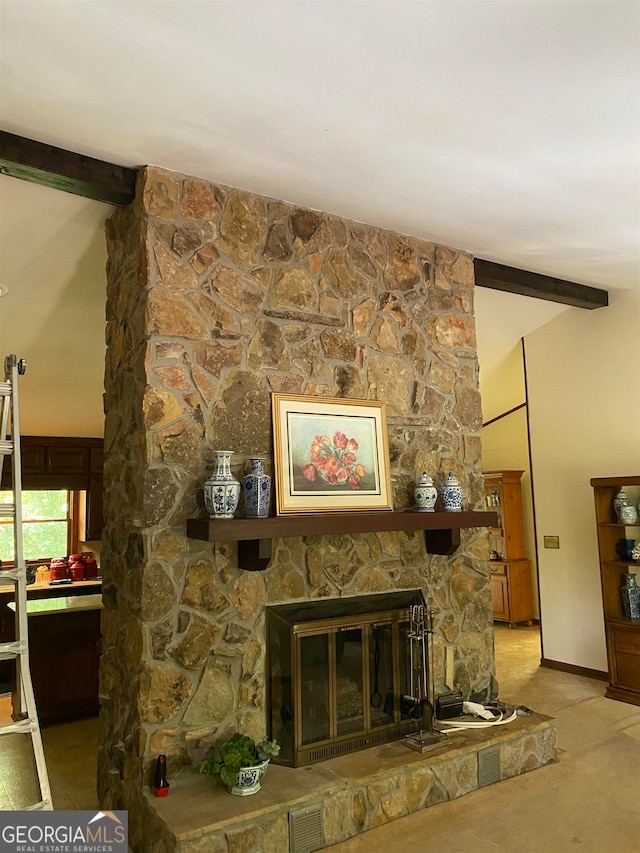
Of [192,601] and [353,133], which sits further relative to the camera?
[192,601]

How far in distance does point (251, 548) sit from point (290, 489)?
14.8 inches

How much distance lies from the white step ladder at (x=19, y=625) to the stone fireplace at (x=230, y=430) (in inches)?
20.7

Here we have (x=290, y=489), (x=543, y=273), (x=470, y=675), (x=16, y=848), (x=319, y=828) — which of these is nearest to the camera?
(x=16, y=848)

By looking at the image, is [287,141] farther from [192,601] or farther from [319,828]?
[319,828]

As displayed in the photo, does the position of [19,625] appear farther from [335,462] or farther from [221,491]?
[335,462]

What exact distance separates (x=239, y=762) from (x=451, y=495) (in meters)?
1.73

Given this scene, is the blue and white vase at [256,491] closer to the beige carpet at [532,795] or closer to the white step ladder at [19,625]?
the white step ladder at [19,625]

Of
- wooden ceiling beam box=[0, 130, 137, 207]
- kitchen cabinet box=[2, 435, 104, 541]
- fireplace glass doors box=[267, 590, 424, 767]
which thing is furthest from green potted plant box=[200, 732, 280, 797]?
kitchen cabinet box=[2, 435, 104, 541]

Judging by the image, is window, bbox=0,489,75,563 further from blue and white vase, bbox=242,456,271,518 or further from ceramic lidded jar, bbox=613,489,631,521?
ceramic lidded jar, bbox=613,489,631,521

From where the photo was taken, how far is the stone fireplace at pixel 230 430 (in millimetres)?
2832

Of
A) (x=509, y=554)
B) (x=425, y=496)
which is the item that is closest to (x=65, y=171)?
(x=425, y=496)

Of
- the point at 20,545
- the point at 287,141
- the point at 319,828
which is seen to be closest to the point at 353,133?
the point at 287,141

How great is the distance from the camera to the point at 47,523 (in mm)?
6930

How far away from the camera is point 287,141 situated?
2760 millimetres
